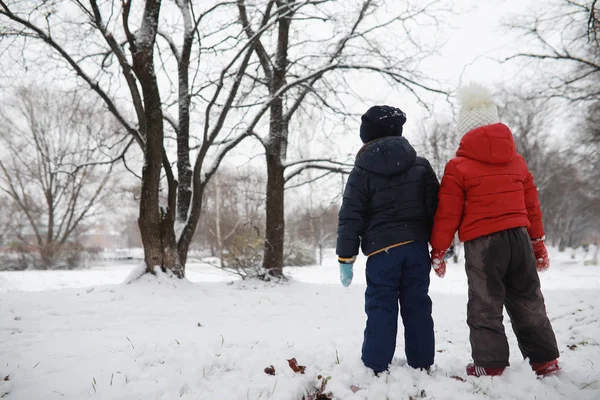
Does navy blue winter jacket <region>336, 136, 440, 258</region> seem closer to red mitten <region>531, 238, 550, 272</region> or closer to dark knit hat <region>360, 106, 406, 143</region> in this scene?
dark knit hat <region>360, 106, 406, 143</region>

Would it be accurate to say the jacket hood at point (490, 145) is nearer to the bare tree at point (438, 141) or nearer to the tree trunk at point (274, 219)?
the bare tree at point (438, 141)

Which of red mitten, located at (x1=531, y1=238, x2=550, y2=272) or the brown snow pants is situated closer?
the brown snow pants

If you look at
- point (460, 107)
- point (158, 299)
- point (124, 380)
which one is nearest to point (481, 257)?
point (460, 107)

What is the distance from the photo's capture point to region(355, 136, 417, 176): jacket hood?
2.07 meters

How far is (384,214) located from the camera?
2.10m

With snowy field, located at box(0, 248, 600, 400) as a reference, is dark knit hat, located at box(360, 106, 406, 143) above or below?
above

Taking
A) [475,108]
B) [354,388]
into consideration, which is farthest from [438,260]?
[475,108]

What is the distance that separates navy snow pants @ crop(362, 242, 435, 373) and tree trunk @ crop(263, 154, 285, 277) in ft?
16.1

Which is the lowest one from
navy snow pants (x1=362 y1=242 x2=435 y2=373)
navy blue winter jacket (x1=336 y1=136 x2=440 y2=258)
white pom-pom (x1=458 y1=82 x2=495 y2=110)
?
navy snow pants (x1=362 y1=242 x2=435 y2=373)

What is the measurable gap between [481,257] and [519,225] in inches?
12.5

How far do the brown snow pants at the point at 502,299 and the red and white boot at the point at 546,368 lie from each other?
0.04 metres

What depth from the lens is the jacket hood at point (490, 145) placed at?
6.50 ft

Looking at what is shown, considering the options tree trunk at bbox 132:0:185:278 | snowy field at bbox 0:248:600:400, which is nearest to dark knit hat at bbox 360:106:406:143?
snowy field at bbox 0:248:600:400

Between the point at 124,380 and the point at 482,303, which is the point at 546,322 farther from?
the point at 124,380
